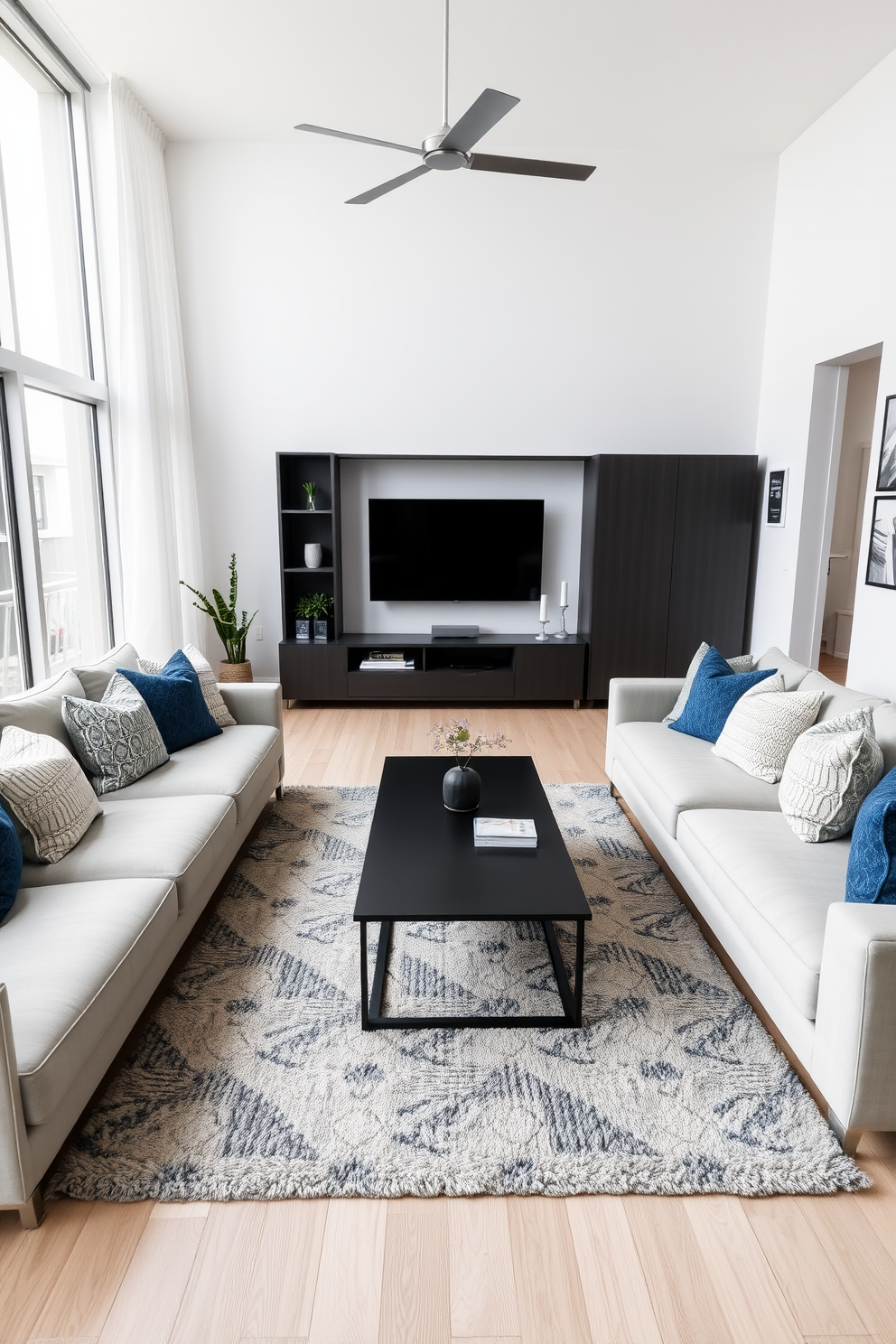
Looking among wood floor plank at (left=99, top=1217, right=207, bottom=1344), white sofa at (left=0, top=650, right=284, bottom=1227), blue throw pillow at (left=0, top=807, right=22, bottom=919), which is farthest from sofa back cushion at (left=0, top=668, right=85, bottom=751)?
wood floor plank at (left=99, top=1217, right=207, bottom=1344)

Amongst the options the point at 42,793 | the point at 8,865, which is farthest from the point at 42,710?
the point at 8,865

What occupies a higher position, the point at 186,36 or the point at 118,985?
the point at 186,36

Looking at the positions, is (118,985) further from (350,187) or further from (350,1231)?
(350,187)

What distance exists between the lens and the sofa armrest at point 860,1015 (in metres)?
1.58

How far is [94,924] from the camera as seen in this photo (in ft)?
6.27

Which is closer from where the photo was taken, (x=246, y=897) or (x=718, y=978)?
(x=718, y=978)

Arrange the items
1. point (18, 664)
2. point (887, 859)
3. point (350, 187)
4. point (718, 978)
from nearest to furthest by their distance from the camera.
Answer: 1. point (887, 859)
2. point (718, 978)
3. point (18, 664)
4. point (350, 187)

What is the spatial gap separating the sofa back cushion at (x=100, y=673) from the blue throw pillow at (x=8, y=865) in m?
1.10

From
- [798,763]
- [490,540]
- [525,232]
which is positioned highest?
[525,232]

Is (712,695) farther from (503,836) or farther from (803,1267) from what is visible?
(803,1267)

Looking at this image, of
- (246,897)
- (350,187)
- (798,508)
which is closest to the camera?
(246,897)

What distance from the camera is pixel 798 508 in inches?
194

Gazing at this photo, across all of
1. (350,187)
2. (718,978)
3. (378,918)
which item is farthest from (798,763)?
(350,187)

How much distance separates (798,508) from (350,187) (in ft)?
11.5
